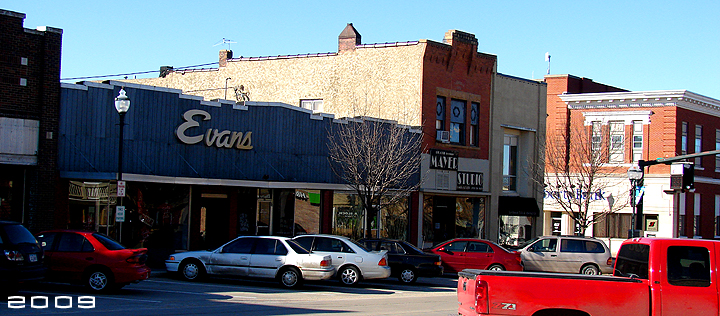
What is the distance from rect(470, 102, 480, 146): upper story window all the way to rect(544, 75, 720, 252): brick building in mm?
6825

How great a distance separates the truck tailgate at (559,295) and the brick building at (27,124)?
15.5m

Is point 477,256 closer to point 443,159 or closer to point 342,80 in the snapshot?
point 443,159

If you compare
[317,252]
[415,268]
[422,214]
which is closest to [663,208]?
[422,214]

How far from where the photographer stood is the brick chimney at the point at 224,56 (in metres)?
37.3

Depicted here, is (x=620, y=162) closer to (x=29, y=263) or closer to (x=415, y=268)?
(x=415, y=268)

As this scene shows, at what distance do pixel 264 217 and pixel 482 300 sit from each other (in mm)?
17863

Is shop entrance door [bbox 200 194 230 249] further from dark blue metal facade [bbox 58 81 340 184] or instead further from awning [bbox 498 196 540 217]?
awning [bbox 498 196 540 217]

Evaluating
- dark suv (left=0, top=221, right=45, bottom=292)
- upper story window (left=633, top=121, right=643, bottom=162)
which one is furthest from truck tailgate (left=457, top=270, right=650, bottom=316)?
upper story window (left=633, top=121, right=643, bottom=162)

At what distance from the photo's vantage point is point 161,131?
2336cm

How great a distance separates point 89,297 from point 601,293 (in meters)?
10.5

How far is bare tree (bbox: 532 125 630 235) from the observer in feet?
116

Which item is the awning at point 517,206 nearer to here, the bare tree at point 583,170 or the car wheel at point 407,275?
the bare tree at point 583,170

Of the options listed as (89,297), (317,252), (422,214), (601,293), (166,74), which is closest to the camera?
(601,293)

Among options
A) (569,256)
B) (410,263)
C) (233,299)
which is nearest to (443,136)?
(569,256)
